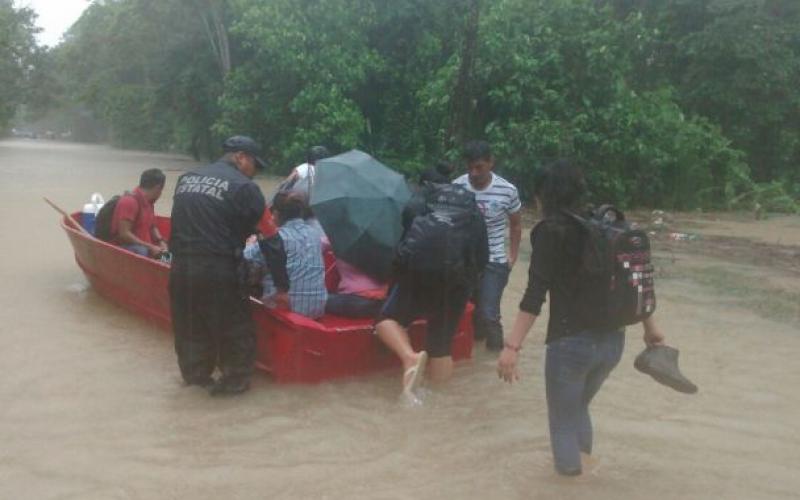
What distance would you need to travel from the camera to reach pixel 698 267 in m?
12.8

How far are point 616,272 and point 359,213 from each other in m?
2.74

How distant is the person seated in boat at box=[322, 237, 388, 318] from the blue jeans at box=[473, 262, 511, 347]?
0.85 m

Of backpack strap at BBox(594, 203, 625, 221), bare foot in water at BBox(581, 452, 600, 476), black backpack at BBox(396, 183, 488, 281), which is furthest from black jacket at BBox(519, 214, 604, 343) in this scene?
black backpack at BBox(396, 183, 488, 281)

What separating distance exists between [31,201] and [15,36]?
137ft

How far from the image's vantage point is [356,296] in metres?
6.83

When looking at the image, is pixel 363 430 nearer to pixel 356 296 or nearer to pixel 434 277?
pixel 434 277

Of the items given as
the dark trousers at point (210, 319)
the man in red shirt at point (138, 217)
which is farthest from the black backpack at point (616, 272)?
the man in red shirt at point (138, 217)

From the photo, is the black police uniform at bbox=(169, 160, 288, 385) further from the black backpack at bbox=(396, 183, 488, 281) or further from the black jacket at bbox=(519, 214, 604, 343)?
the black jacket at bbox=(519, 214, 604, 343)

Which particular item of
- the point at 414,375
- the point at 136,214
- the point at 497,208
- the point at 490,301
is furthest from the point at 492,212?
the point at 136,214

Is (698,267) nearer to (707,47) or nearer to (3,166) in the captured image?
(707,47)

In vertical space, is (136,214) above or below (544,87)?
below

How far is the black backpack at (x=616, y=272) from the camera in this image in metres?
4.22

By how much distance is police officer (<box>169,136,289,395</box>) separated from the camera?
5.86 metres

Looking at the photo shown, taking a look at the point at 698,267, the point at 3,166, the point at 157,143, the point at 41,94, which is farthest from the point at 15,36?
the point at 698,267
